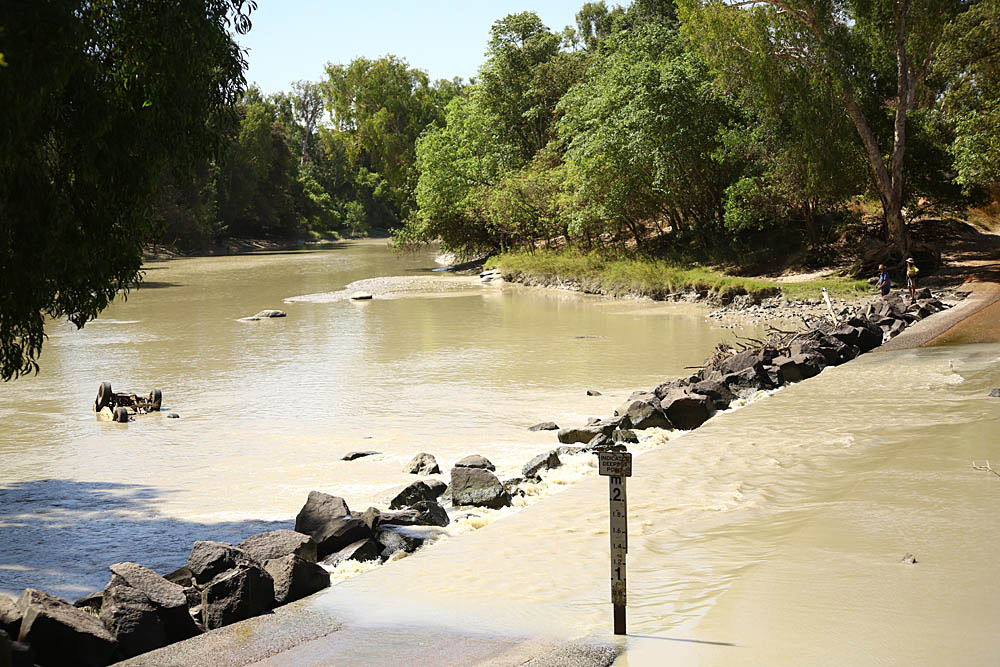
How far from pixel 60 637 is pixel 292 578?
2.07 meters

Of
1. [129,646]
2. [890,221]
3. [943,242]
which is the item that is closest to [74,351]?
[129,646]

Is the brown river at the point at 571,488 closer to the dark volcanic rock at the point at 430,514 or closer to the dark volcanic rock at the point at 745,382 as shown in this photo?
the dark volcanic rock at the point at 430,514

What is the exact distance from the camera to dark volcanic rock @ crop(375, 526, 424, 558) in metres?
9.59

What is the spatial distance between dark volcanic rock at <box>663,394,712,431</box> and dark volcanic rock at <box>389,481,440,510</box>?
5495mm

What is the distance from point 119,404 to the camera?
58.6ft

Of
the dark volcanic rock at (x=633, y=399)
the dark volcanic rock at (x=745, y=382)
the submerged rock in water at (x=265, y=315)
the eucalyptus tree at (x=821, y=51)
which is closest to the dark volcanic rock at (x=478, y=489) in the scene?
the dark volcanic rock at (x=633, y=399)

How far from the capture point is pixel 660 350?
2458 centimetres

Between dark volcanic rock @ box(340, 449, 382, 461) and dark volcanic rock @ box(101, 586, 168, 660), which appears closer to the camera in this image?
dark volcanic rock @ box(101, 586, 168, 660)

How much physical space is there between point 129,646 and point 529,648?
291 cm

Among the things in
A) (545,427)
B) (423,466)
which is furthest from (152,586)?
(545,427)

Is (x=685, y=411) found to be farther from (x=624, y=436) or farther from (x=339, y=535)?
(x=339, y=535)

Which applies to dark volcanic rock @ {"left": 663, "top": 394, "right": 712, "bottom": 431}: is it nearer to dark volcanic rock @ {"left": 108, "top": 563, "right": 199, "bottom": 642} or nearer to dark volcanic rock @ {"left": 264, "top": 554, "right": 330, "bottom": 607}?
dark volcanic rock @ {"left": 264, "top": 554, "right": 330, "bottom": 607}

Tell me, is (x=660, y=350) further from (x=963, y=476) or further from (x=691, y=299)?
(x=963, y=476)

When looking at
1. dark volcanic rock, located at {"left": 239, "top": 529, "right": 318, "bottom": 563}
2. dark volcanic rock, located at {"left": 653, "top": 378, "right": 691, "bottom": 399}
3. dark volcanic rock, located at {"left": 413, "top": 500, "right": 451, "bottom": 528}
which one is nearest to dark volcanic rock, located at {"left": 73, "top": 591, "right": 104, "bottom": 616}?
dark volcanic rock, located at {"left": 239, "top": 529, "right": 318, "bottom": 563}
